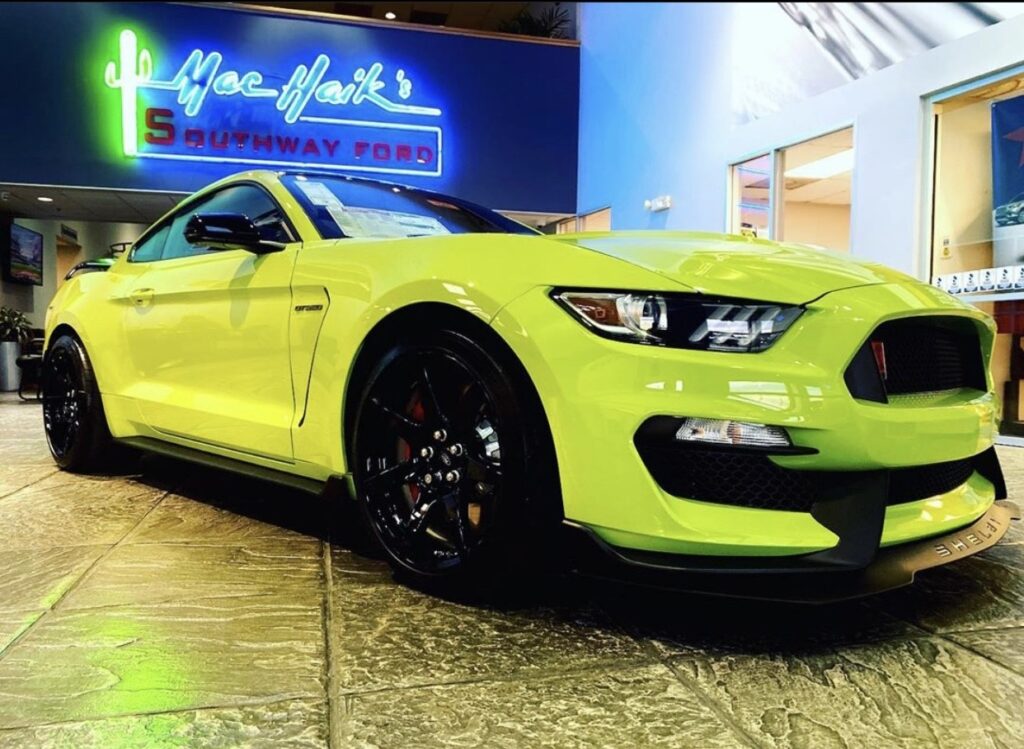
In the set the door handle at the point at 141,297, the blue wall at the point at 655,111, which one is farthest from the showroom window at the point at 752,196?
the door handle at the point at 141,297

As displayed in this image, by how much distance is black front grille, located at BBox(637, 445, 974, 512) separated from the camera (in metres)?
1.70

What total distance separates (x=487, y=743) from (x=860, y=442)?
3.26ft

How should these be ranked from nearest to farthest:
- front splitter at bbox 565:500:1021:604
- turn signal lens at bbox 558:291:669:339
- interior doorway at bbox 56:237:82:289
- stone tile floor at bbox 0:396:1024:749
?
stone tile floor at bbox 0:396:1024:749 → front splitter at bbox 565:500:1021:604 → turn signal lens at bbox 558:291:669:339 → interior doorway at bbox 56:237:82:289

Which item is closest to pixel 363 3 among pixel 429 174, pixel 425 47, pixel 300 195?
pixel 425 47

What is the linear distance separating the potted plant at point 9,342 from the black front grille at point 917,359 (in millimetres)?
12477

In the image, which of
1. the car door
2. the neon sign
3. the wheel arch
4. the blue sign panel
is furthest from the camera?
the neon sign

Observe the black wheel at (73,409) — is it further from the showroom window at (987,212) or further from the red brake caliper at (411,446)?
the showroom window at (987,212)

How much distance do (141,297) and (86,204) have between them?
1067 centimetres

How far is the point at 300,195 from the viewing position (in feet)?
9.30

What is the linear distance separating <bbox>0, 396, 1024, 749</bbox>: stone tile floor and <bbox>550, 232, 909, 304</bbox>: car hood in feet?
2.78

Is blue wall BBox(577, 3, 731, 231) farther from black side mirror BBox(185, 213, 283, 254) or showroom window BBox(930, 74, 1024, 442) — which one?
black side mirror BBox(185, 213, 283, 254)

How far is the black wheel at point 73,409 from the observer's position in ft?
12.3

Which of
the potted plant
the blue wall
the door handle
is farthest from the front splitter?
the potted plant

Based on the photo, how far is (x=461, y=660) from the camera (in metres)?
1.74
